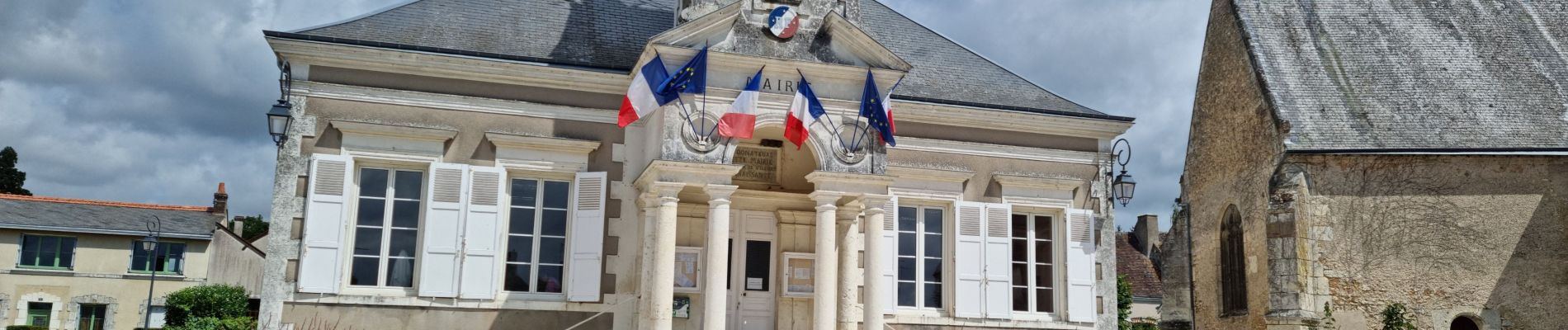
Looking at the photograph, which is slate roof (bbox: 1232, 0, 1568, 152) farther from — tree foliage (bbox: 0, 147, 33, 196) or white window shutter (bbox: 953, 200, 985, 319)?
tree foliage (bbox: 0, 147, 33, 196)

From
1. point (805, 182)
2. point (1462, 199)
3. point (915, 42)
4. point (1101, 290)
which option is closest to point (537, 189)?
point (805, 182)

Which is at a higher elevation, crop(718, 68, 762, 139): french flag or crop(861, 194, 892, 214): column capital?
crop(718, 68, 762, 139): french flag

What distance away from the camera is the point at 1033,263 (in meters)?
13.6

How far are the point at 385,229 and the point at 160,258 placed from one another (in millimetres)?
22710

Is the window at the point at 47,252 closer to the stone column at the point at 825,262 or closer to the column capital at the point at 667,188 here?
the column capital at the point at 667,188

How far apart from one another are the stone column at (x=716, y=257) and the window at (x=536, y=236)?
1889 mm

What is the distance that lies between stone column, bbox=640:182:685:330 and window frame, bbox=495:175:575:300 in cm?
132

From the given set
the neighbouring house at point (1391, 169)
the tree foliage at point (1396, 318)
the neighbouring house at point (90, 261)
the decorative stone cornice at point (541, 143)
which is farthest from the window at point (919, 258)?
the neighbouring house at point (90, 261)

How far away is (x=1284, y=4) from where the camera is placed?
19422 mm

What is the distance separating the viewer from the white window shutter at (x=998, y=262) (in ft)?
44.0

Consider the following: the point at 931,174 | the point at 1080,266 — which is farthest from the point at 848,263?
the point at 1080,266

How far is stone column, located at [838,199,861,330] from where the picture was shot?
11.8 meters

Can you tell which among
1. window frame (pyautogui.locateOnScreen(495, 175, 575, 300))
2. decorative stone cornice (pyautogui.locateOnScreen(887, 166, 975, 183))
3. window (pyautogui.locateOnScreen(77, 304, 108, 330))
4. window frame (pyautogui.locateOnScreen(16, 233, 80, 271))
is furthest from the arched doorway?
window frame (pyautogui.locateOnScreen(16, 233, 80, 271))

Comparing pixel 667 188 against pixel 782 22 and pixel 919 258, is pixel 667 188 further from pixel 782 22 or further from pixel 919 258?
pixel 919 258
